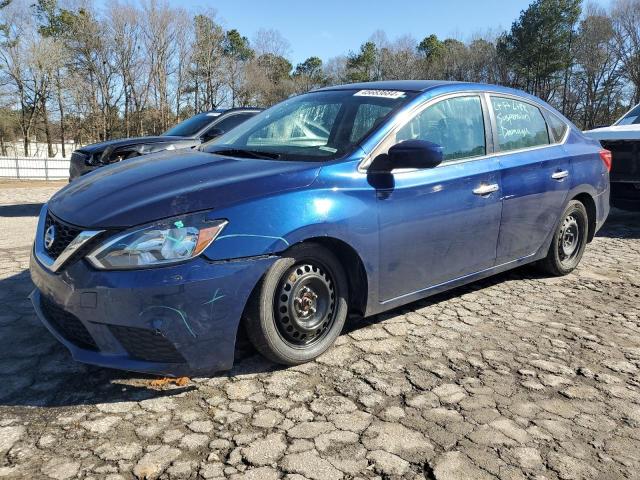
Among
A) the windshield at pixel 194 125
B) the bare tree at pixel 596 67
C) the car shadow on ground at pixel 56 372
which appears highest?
the bare tree at pixel 596 67

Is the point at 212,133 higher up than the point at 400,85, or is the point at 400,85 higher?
the point at 400,85

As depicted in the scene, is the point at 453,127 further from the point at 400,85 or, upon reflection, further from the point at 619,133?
the point at 619,133

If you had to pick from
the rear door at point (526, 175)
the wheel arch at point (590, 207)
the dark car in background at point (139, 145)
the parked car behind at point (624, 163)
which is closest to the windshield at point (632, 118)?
the parked car behind at point (624, 163)

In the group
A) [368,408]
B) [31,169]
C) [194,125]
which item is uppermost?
[194,125]

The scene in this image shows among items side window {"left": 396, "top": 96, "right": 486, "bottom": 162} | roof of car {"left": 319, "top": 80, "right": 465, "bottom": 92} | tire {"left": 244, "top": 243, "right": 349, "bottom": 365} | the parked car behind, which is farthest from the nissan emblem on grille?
the parked car behind

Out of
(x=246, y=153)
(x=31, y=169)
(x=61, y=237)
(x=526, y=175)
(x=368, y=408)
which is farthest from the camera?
(x=31, y=169)

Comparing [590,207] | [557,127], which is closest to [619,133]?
[590,207]

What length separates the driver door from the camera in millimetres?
3282

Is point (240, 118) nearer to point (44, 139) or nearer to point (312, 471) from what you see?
point (312, 471)

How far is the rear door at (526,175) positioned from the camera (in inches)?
160

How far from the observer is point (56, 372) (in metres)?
2.96

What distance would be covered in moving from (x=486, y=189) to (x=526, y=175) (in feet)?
1.92

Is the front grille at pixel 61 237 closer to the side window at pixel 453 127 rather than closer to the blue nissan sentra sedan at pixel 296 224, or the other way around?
the blue nissan sentra sedan at pixel 296 224

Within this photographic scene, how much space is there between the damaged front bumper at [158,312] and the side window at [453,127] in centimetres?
148
